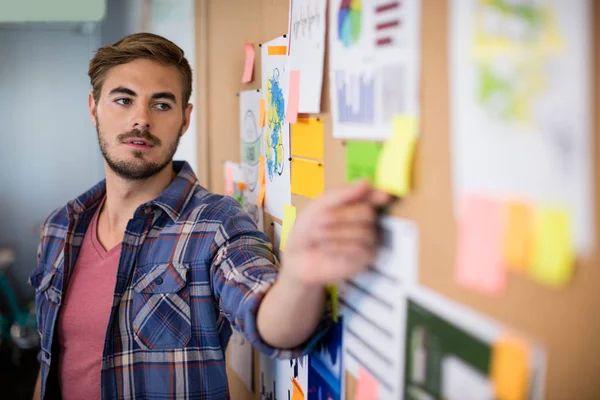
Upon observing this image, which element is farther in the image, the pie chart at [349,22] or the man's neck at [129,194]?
the man's neck at [129,194]

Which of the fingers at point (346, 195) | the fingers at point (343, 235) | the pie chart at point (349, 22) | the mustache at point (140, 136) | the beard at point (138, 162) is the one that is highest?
the pie chart at point (349, 22)

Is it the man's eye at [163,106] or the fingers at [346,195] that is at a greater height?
the man's eye at [163,106]

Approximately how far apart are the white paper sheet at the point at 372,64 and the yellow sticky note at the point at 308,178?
106mm

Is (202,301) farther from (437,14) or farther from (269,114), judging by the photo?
(437,14)

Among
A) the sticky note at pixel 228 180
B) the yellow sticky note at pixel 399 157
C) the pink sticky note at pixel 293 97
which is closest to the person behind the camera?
the yellow sticky note at pixel 399 157

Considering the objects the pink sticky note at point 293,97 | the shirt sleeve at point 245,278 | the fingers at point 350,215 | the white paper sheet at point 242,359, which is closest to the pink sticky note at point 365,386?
the shirt sleeve at point 245,278

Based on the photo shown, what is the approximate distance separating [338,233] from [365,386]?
24 cm

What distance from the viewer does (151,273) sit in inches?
44.8

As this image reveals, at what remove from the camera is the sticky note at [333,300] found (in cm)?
82

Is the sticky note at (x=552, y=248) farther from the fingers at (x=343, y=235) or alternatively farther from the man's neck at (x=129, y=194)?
the man's neck at (x=129, y=194)

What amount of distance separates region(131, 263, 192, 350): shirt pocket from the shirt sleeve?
0.27ft

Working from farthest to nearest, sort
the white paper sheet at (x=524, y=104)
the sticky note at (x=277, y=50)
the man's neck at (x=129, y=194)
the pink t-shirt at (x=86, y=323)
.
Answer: the man's neck at (x=129, y=194)
the pink t-shirt at (x=86, y=323)
the sticky note at (x=277, y=50)
the white paper sheet at (x=524, y=104)

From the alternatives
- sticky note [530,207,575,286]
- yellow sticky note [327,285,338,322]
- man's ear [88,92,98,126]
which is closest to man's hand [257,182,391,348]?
yellow sticky note [327,285,338,322]

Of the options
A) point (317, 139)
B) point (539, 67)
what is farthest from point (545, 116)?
point (317, 139)
